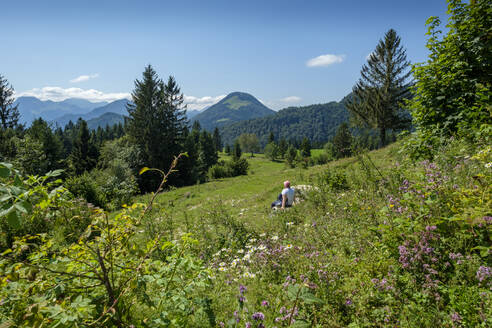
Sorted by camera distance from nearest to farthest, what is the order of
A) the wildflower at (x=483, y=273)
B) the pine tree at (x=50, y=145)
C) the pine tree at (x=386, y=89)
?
the wildflower at (x=483, y=273), the pine tree at (x=386, y=89), the pine tree at (x=50, y=145)

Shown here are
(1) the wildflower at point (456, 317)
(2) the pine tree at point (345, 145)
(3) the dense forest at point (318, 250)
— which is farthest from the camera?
(2) the pine tree at point (345, 145)

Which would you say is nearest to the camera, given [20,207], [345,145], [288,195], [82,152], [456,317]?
[20,207]

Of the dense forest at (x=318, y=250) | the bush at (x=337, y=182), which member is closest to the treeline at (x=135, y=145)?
the bush at (x=337, y=182)

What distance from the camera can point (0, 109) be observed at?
41.5m

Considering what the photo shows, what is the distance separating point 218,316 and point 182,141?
38240 millimetres

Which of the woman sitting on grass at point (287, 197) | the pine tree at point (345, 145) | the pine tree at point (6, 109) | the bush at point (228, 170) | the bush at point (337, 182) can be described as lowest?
the bush at point (228, 170)

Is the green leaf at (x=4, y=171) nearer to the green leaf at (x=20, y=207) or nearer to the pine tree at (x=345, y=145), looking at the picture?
the green leaf at (x=20, y=207)

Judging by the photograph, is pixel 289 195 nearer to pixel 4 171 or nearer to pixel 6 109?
pixel 4 171

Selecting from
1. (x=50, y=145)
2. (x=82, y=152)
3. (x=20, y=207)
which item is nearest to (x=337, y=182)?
(x=20, y=207)

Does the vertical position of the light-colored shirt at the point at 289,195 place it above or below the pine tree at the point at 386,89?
below

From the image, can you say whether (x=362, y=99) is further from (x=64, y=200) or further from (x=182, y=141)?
(x=64, y=200)

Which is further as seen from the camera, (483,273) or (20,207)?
(483,273)

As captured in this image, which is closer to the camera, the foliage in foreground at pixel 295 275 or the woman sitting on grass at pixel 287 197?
the foliage in foreground at pixel 295 275

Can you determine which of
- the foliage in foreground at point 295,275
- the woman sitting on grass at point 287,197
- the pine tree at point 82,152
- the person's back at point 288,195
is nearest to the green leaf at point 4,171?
the foliage in foreground at point 295,275
